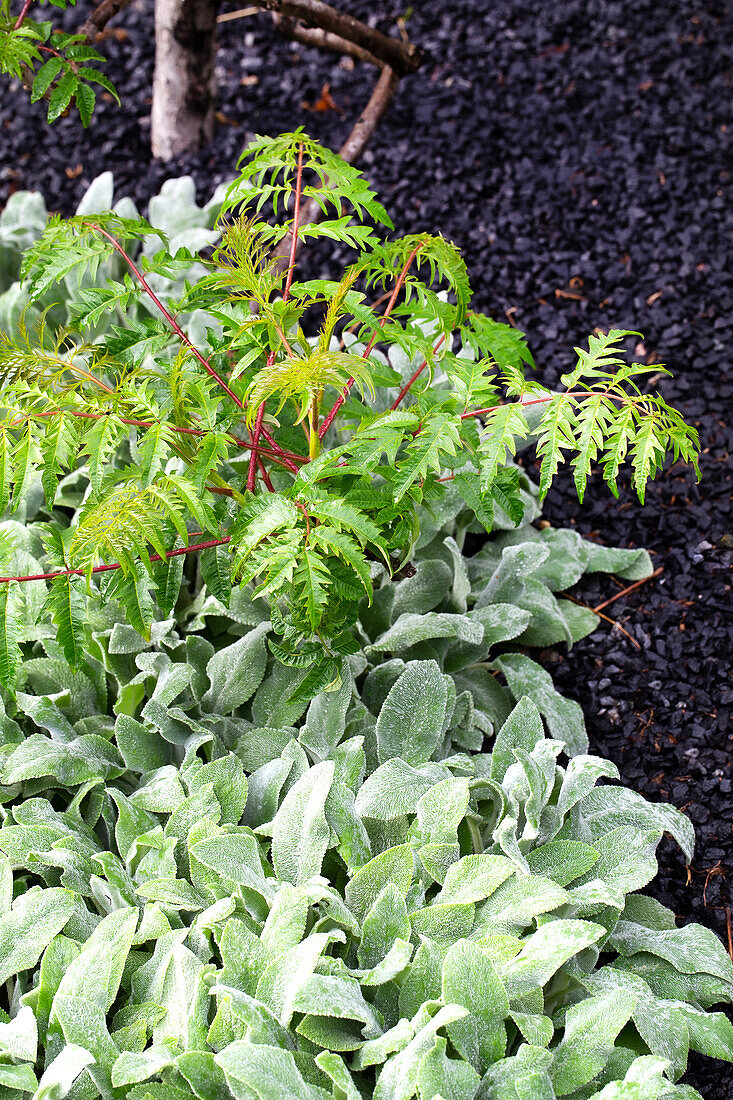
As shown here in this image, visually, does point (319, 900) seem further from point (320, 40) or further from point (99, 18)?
point (320, 40)

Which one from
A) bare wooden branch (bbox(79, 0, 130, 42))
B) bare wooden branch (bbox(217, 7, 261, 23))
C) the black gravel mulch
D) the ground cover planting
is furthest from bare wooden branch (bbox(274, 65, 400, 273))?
the ground cover planting

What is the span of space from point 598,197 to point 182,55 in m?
1.63

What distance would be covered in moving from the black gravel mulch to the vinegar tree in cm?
17

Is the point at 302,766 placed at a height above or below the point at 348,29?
below

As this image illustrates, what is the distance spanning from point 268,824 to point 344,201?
236 cm

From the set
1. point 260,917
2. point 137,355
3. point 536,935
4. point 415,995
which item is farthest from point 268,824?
point 137,355

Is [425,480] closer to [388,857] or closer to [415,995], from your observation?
[388,857]

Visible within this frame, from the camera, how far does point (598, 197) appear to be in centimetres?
337

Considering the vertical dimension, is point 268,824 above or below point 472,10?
below

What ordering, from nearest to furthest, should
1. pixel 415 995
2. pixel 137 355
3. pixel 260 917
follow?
1. pixel 415 995
2. pixel 260 917
3. pixel 137 355

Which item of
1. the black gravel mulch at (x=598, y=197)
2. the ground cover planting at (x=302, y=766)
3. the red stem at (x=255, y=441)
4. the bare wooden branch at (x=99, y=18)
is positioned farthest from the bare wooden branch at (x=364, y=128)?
the red stem at (x=255, y=441)

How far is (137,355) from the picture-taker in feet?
6.15

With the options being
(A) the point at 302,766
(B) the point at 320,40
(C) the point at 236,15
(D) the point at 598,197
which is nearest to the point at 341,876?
(A) the point at 302,766

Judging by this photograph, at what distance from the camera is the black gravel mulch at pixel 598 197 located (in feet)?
7.67
